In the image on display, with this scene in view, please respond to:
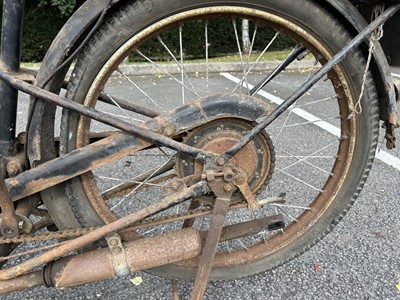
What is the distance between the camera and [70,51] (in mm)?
1334

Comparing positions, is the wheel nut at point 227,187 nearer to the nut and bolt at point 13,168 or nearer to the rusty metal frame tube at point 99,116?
the rusty metal frame tube at point 99,116

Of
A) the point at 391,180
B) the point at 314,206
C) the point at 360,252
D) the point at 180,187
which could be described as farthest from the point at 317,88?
the point at 180,187

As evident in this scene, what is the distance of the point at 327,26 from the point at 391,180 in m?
1.86

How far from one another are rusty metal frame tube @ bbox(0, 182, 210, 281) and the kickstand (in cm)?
9

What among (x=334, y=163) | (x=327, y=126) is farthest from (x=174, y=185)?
(x=327, y=126)

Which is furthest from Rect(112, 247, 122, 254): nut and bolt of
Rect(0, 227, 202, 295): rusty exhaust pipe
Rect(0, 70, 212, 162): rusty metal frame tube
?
Rect(0, 70, 212, 162): rusty metal frame tube

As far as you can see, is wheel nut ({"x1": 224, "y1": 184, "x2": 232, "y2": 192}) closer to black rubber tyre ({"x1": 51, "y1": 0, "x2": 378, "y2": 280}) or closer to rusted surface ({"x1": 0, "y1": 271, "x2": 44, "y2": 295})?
black rubber tyre ({"x1": 51, "y1": 0, "x2": 378, "y2": 280})

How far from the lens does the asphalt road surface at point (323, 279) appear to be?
1.83 metres

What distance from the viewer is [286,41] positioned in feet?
32.1

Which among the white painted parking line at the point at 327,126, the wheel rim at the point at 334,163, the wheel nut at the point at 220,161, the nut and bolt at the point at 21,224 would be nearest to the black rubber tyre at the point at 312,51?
the wheel rim at the point at 334,163

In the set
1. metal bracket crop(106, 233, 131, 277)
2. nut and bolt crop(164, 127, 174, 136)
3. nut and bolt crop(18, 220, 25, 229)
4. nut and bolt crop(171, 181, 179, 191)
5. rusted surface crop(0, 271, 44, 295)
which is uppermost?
nut and bolt crop(164, 127, 174, 136)

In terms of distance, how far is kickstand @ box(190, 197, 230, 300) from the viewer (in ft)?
4.73

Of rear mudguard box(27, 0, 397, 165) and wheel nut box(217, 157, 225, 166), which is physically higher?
rear mudguard box(27, 0, 397, 165)

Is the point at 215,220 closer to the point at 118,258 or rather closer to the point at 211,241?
the point at 211,241
